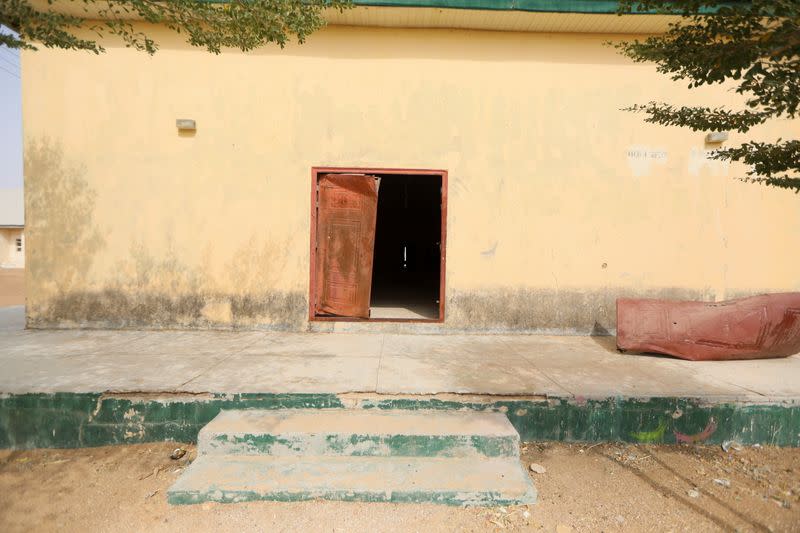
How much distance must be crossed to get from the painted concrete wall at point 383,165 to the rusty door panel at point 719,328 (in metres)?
1.01

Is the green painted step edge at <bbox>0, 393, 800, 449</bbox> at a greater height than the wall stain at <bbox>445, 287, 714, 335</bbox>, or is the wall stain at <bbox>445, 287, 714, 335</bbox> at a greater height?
the wall stain at <bbox>445, 287, 714, 335</bbox>

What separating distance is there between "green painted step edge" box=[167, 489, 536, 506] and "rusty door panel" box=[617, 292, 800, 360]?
8.51 feet

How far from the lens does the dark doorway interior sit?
36.2ft

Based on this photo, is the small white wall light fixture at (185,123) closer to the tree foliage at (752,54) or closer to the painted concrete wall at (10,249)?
the tree foliage at (752,54)

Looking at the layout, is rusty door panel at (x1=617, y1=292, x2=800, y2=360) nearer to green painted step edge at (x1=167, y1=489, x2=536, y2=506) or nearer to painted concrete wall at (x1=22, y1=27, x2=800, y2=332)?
painted concrete wall at (x1=22, y1=27, x2=800, y2=332)

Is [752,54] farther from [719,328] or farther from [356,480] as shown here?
[719,328]

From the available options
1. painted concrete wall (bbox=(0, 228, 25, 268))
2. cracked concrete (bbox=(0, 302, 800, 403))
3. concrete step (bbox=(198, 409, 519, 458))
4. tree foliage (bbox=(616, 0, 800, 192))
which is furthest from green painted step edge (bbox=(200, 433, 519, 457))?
painted concrete wall (bbox=(0, 228, 25, 268))

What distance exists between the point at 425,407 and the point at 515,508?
0.87 metres

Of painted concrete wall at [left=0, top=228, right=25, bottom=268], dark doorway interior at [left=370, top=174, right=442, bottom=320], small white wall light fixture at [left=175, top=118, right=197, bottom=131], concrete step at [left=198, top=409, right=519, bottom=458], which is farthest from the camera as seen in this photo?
painted concrete wall at [left=0, top=228, right=25, bottom=268]

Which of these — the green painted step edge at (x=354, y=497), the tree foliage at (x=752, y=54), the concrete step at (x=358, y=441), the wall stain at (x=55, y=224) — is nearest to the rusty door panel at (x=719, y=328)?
the tree foliage at (x=752, y=54)

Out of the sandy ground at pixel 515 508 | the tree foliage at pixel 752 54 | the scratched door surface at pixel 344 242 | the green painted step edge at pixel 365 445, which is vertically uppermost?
the tree foliage at pixel 752 54

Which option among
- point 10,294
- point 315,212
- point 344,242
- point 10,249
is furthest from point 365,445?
point 10,249

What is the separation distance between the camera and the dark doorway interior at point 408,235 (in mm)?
11023

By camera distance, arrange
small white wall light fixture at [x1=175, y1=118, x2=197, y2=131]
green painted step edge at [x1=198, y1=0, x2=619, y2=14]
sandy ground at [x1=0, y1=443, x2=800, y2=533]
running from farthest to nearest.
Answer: small white wall light fixture at [x1=175, y1=118, x2=197, y2=131], green painted step edge at [x1=198, y1=0, x2=619, y2=14], sandy ground at [x1=0, y1=443, x2=800, y2=533]
